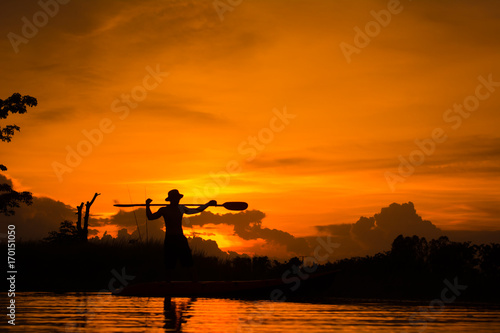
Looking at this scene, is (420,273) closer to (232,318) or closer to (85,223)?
(232,318)

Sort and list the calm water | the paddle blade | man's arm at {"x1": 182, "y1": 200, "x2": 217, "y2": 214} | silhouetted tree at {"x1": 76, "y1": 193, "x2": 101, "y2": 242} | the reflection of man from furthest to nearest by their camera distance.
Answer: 1. silhouetted tree at {"x1": 76, "y1": 193, "x2": 101, "y2": 242}
2. the paddle blade
3. man's arm at {"x1": 182, "y1": 200, "x2": 217, "y2": 214}
4. the reflection of man
5. the calm water

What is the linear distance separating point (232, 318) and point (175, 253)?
245 inches

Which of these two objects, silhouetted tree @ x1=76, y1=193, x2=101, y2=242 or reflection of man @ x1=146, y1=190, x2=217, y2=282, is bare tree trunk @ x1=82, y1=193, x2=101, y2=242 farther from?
Result: reflection of man @ x1=146, y1=190, x2=217, y2=282

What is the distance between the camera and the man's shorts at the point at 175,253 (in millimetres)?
17984

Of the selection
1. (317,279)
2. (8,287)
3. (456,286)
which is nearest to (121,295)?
(317,279)

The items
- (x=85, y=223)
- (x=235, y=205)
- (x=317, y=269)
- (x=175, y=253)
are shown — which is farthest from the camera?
(x=85, y=223)

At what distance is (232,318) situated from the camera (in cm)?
1201

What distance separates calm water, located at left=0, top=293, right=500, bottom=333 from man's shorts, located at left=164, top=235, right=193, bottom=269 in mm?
2595

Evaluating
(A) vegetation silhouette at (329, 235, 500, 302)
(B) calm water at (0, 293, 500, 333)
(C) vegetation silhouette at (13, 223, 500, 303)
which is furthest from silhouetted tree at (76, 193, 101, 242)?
(B) calm water at (0, 293, 500, 333)

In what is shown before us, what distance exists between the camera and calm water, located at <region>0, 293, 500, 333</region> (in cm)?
1022

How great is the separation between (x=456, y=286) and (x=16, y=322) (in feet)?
48.8

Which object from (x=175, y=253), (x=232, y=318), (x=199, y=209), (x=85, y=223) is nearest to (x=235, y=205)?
(x=199, y=209)

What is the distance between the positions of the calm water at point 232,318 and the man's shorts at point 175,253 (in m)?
2.60

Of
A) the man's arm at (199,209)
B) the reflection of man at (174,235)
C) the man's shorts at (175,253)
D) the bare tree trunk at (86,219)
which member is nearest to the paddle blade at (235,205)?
the man's arm at (199,209)
